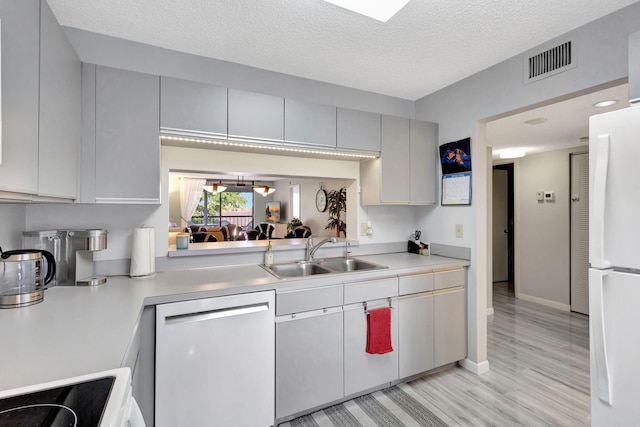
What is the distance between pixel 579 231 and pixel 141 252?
5.07 metres

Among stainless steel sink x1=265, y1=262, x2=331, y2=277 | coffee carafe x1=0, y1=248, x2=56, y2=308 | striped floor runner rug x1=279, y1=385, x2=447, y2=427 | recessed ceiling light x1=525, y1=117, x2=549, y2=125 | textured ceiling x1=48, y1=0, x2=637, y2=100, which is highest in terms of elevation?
textured ceiling x1=48, y1=0, x2=637, y2=100

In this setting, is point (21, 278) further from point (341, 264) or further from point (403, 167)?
point (403, 167)

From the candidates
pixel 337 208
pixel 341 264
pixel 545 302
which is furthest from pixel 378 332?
pixel 545 302

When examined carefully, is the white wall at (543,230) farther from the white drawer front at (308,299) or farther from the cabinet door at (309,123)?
the white drawer front at (308,299)

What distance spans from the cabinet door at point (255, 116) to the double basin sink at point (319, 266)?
97 centimetres

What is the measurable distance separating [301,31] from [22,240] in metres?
2.02

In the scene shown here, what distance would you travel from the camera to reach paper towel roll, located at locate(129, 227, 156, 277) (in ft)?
6.37

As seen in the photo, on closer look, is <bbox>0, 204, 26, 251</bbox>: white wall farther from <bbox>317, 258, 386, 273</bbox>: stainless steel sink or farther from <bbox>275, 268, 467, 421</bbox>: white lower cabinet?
<bbox>317, 258, 386, 273</bbox>: stainless steel sink

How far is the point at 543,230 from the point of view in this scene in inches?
178

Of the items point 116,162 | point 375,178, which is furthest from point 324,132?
point 116,162

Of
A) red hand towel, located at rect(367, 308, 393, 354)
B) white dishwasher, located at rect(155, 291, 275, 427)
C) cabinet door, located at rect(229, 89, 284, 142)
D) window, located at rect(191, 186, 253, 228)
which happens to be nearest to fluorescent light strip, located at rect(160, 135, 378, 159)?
cabinet door, located at rect(229, 89, 284, 142)

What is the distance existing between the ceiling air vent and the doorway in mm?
3991

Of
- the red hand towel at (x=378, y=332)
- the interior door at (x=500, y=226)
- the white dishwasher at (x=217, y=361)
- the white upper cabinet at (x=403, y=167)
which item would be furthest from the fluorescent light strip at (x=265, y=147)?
the interior door at (x=500, y=226)

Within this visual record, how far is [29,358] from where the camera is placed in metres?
0.94
